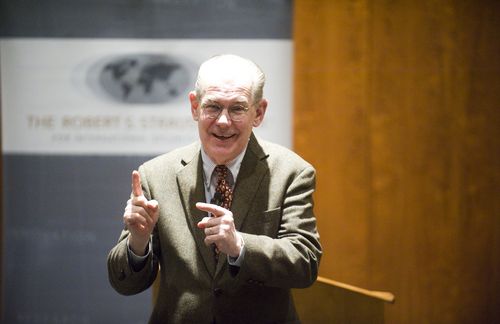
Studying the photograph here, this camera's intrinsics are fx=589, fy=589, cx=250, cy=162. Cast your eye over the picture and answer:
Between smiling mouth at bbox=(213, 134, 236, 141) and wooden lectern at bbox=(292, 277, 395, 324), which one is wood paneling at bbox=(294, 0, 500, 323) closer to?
wooden lectern at bbox=(292, 277, 395, 324)

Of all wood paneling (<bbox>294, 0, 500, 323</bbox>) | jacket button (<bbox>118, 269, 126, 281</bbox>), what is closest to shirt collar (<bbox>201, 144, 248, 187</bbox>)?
jacket button (<bbox>118, 269, 126, 281</bbox>)

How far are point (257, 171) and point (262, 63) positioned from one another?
5.54 feet

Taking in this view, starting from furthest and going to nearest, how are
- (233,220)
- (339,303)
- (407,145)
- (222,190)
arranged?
(407,145) < (339,303) < (222,190) < (233,220)

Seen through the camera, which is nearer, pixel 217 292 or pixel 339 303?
pixel 217 292

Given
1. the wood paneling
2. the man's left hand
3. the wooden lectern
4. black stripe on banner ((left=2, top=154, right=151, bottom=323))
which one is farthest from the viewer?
black stripe on banner ((left=2, top=154, right=151, bottom=323))

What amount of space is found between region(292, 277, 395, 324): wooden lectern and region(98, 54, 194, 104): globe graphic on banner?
1.67 meters

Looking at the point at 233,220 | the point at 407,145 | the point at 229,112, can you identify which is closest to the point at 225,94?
the point at 229,112

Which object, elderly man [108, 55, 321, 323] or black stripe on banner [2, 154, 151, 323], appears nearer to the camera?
elderly man [108, 55, 321, 323]

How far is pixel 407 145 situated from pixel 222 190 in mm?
1789

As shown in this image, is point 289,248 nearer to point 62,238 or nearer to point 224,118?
point 224,118

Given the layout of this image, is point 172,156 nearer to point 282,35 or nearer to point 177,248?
point 177,248

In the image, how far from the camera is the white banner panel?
3469mm

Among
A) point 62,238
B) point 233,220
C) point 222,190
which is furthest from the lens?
point 62,238

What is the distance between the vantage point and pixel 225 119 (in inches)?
67.7
